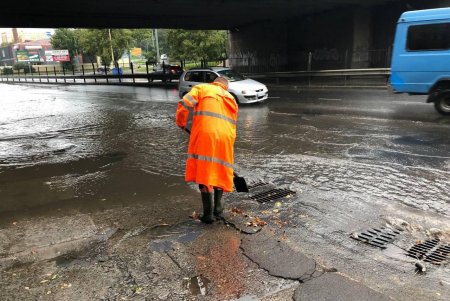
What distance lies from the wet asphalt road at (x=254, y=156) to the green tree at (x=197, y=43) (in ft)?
89.2

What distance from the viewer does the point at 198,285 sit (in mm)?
3400

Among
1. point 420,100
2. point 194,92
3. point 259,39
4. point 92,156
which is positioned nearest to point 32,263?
point 194,92

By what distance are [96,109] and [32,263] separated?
13.7m

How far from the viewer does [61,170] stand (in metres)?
7.39

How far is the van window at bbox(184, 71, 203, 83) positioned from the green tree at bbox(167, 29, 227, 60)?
73.3 feet

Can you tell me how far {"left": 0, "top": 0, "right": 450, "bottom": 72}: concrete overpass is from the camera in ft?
64.0

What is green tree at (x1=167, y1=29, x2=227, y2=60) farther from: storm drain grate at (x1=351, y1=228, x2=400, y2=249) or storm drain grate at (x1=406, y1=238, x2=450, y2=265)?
storm drain grate at (x1=406, y1=238, x2=450, y2=265)

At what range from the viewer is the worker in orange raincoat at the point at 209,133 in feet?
13.9

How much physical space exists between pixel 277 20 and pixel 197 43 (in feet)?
45.9

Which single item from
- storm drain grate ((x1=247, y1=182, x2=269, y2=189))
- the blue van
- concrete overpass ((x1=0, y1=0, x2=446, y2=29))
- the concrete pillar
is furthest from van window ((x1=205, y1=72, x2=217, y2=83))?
the concrete pillar

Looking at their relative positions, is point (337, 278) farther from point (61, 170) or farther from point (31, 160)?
point (31, 160)

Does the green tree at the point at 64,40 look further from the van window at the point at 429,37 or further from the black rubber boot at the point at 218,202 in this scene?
the black rubber boot at the point at 218,202

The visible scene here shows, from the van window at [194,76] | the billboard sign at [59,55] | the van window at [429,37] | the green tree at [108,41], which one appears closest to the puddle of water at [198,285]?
the van window at [429,37]

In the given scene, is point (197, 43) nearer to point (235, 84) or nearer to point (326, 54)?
point (326, 54)
